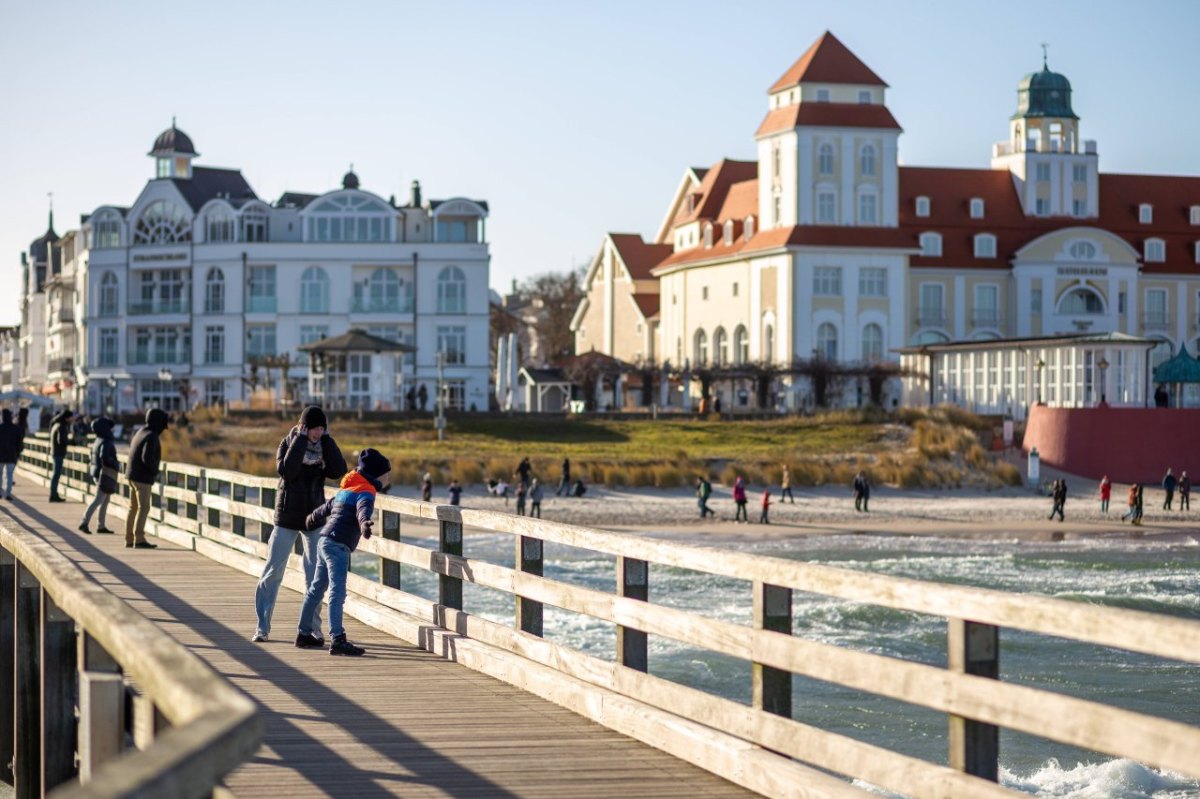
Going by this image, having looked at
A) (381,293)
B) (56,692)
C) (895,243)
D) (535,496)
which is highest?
(895,243)

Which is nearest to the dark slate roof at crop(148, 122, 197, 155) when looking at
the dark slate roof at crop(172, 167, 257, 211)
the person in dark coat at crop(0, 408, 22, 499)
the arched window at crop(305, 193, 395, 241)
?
the dark slate roof at crop(172, 167, 257, 211)

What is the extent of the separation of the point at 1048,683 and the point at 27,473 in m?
28.9

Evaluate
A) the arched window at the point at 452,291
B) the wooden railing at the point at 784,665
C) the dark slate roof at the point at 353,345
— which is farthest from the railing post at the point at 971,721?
the arched window at the point at 452,291

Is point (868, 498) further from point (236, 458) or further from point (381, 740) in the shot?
point (381, 740)

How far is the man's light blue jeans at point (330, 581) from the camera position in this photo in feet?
39.2

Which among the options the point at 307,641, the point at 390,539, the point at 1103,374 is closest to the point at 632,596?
the point at 307,641

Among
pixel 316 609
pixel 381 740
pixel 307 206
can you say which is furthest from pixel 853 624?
pixel 307 206

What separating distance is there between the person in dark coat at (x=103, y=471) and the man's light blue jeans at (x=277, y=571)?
33.4ft

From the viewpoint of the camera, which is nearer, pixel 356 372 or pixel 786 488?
pixel 786 488

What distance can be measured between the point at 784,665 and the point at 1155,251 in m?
90.2

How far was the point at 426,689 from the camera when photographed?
10.4 meters

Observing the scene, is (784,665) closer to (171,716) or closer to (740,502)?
(171,716)

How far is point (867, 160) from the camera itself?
85938 millimetres

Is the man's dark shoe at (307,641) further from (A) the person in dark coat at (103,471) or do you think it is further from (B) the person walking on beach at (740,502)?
(B) the person walking on beach at (740,502)
